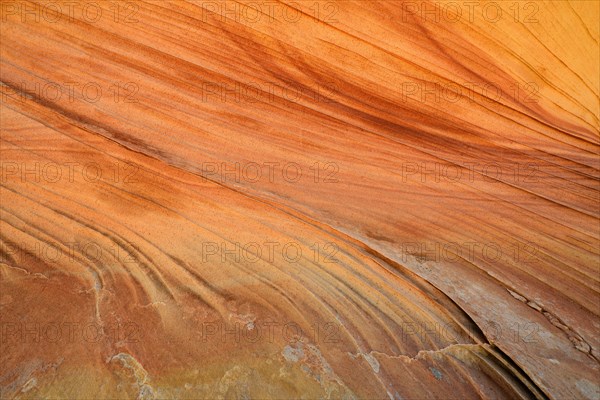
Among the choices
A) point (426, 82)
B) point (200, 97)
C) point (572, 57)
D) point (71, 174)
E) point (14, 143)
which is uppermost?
point (572, 57)

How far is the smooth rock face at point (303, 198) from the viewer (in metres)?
2.12

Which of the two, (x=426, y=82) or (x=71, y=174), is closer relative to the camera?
(x=71, y=174)

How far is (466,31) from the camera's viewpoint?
121 inches

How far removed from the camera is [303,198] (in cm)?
291

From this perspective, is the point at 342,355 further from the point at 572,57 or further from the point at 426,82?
the point at 572,57

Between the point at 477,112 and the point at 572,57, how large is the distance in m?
0.96

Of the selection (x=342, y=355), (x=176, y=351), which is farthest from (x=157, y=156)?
(x=342, y=355)

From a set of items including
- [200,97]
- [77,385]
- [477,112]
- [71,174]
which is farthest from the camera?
[477,112]

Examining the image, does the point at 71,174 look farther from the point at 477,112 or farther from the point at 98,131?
the point at 477,112

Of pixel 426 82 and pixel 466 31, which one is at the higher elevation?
pixel 466 31

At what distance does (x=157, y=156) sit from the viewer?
2.81 metres

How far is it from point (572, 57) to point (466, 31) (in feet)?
3.36

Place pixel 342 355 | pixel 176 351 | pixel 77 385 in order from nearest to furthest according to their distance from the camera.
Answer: pixel 77 385 < pixel 176 351 < pixel 342 355

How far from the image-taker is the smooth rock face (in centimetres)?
212
